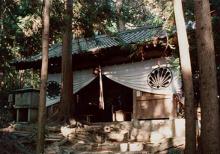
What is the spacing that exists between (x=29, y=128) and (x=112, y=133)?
3.50 metres

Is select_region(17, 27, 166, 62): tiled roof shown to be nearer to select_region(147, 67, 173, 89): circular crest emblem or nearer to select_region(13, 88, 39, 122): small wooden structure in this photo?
select_region(147, 67, 173, 89): circular crest emblem

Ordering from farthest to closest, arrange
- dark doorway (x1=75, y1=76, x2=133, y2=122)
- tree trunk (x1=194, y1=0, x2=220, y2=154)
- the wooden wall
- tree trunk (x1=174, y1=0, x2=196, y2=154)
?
dark doorway (x1=75, y1=76, x2=133, y2=122) → the wooden wall → tree trunk (x1=174, y1=0, x2=196, y2=154) → tree trunk (x1=194, y1=0, x2=220, y2=154)

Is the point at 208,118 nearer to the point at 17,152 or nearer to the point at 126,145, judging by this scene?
the point at 126,145

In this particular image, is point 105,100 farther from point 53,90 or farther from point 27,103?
point 27,103

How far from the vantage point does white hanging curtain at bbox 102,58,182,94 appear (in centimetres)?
1580

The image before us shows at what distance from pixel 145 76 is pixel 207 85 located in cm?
760

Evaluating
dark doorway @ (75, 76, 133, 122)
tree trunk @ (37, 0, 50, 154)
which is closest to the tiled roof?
dark doorway @ (75, 76, 133, 122)

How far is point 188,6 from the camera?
12.4 m

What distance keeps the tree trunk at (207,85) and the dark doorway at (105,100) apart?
37.8ft

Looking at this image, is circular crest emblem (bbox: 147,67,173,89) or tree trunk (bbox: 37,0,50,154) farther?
circular crest emblem (bbox: 147,67,173,89)

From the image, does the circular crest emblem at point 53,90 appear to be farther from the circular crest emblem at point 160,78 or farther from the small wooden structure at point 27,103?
the circular crest emblem at point 160,78

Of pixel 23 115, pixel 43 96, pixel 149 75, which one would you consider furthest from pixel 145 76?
pixel 43 96

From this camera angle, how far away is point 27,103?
19094 mm

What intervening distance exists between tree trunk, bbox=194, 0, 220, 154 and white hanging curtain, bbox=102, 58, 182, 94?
19.1 ft
